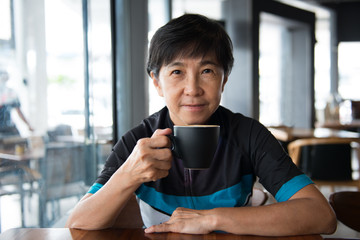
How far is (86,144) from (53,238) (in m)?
1.45

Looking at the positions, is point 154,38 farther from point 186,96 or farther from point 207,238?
point 207,238

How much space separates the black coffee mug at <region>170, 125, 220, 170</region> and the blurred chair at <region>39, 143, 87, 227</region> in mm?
1016

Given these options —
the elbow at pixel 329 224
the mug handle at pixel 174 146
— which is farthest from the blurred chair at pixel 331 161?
the mug handle at pixel 174 146

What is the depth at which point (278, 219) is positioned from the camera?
893 millimetres

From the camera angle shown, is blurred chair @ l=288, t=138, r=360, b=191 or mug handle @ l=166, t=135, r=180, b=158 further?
blurred chair @ l=288, t=138, r=360, b=191

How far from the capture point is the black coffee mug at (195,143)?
0.82 metres

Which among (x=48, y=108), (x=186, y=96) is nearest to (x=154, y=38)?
(x=186, y=96)

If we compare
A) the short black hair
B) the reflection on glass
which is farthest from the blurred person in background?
the reflection on glass

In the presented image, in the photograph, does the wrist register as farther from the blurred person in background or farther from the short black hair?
the blurred person in background

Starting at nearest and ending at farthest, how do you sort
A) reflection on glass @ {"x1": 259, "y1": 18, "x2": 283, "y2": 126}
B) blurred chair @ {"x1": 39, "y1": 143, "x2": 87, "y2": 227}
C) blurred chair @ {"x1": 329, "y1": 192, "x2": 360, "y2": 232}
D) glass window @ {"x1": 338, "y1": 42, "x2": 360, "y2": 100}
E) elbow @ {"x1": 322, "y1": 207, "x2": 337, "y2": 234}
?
elbow @ {"x1": 322, "y1": 207, "x2": 337, "y2": 234}, blurred chair @ {"x1": 329, "y1": 192, "x2": 360, "y2": 232}, blurred chair @ {"x1": 39, "y1": 143, "x2": 87, "y2": 227}, reflection on glass @ {"x1": 259, "y1": 18, "x2": 283, "y2": 126}, glass window @ {"x1": 338, "y1": 42, "x2": 360, "y2": 100}

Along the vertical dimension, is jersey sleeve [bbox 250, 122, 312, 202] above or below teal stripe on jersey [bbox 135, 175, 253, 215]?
above

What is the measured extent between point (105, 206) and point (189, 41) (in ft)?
1.96

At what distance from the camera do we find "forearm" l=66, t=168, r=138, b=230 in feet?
3.10

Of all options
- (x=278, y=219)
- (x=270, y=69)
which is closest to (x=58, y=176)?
(x=278, y=219)
